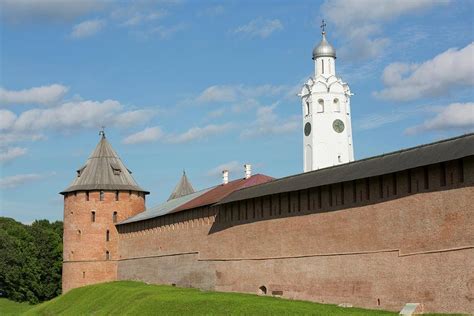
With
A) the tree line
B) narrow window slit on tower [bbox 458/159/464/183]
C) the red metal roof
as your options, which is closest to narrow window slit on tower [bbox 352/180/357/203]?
narrow window slit on tower [bbox 458/159/464/183]

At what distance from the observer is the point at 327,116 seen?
61062 millimetres

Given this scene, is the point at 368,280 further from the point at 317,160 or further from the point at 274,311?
the point at 317,160

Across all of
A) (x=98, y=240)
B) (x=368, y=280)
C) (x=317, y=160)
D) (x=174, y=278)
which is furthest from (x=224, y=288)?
(x=317, y=160)

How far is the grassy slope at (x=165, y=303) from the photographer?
949 inches

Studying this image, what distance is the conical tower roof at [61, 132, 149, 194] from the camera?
45406 mm

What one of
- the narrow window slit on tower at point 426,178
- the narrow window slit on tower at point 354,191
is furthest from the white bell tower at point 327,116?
the narrow window slit on tower at point 426,178

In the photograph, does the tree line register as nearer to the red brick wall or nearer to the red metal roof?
the red brick wall

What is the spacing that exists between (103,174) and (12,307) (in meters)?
13.1

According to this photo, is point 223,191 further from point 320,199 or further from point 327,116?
point 327,116

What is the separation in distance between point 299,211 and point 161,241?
13.6m

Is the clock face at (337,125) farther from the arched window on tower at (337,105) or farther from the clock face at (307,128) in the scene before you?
the clock face at (307,128)

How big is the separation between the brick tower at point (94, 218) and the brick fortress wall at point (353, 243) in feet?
32.7

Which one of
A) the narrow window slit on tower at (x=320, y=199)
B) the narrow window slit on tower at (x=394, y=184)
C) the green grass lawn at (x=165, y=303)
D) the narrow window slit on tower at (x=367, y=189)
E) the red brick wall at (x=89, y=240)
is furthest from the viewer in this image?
the red brick wall at (x=89, y=240)

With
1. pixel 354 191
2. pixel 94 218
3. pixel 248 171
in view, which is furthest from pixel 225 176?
pixel 354 191
